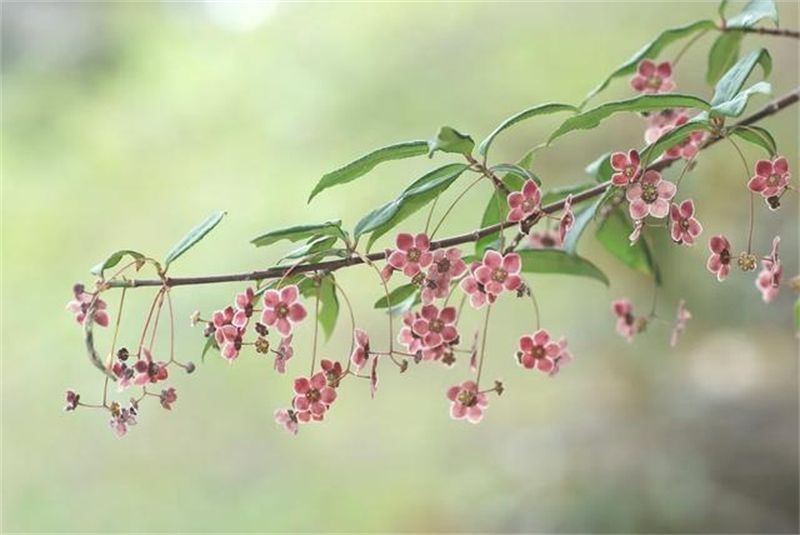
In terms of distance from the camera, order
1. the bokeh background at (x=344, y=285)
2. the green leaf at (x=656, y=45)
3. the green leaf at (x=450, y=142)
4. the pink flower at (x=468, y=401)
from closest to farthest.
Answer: the green leaf at (x=450, y=142)
the pink flower at (x=468, y=401)
the green leaf at (x=656, y=45)
the bokeh background at (x=344, y=285)

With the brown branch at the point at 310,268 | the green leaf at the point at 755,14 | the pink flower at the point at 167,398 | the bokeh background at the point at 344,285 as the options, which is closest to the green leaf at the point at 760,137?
the brown branch at the point at 310,268

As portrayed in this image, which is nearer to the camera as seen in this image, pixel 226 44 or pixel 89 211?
pixel 89 211

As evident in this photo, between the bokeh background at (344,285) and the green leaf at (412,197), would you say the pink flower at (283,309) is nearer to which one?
the green leaf at (412,197)

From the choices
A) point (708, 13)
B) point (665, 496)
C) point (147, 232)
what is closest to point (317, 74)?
point (147, 232)

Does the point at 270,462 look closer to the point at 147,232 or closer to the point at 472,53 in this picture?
the point at 147,232

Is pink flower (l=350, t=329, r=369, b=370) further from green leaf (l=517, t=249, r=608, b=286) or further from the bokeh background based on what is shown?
the bokeh background

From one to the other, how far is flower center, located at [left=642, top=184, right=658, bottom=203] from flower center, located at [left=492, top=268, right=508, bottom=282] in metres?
0.07

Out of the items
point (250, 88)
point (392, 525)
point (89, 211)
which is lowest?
point (392, 525)

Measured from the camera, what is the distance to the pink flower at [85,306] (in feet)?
1.47

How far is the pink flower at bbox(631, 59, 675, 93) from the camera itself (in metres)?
0.60

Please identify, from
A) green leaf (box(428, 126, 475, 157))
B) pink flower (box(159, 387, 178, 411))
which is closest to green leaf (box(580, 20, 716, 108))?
green leaf (box(428, 126, 475, 157))

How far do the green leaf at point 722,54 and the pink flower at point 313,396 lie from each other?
0.39 meters

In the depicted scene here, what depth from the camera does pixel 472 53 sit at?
84.5 inches

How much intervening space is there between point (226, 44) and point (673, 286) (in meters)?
1.20
